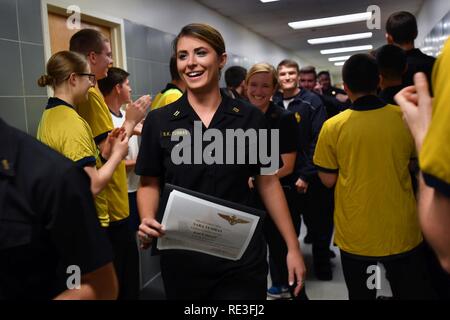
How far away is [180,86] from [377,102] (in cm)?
126

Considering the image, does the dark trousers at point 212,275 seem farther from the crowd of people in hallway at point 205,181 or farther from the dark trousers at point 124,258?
the dark trousers at point 124,258

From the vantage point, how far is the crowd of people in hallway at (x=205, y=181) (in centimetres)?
76

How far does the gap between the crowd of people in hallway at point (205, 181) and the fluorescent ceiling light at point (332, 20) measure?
4691 millimetres

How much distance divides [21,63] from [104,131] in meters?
0.66

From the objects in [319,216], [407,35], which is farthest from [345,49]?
[407,35]

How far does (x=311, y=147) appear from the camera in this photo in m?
2.94

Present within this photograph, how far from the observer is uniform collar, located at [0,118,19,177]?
766mm

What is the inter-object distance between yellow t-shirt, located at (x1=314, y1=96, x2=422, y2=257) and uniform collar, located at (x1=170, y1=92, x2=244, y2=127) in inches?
23.1

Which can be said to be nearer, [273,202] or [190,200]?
[190,200]

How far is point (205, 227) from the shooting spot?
1301 mm

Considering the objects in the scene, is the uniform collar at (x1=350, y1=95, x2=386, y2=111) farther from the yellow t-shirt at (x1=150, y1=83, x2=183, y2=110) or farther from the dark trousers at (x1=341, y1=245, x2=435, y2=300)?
the yellow t-shirt at (x1=150, y1=83, x2=183, y2=110)

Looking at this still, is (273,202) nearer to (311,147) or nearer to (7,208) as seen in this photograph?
(7,208)

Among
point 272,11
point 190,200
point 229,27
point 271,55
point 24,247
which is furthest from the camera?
point 271,55

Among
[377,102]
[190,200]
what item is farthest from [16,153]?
[377,102]
